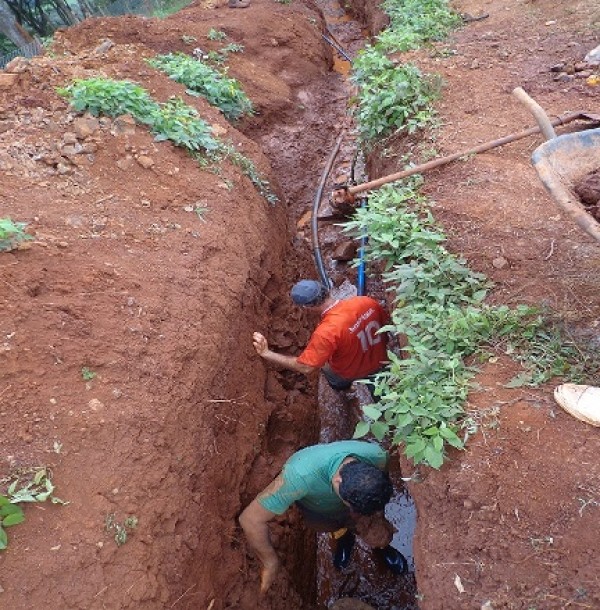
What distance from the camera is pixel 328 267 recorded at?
695 cm

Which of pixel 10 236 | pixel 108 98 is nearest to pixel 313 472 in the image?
pixel 10 236

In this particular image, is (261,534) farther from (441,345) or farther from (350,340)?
(441,345)

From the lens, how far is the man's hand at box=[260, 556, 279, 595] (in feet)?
11.8

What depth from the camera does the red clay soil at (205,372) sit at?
2750 mm

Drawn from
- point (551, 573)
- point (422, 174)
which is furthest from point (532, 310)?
point (422, 174)

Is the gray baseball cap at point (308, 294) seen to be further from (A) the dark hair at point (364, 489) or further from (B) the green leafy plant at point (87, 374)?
(B) the green leafy plant at point (87, 374)

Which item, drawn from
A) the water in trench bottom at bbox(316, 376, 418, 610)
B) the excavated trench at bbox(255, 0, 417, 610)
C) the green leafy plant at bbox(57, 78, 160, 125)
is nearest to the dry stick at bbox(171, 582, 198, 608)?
the excavated trench at bbox(255, 0, 417, 610)

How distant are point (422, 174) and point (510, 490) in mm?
3473

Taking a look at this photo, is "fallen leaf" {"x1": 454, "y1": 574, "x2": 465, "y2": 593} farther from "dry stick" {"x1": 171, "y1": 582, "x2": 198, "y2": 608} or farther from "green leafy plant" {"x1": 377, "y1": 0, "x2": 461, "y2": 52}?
"green leafy plant" {"x1": 377, "y1": 0, "x2": 461, "y2": 52}

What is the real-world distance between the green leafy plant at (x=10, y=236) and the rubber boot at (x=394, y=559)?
350cm

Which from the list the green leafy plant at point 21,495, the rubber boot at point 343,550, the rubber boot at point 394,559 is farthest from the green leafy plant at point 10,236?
the rubber boot at point 394,559

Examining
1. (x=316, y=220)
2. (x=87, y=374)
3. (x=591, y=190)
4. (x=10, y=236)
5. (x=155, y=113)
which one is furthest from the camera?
(x=316, y=220)

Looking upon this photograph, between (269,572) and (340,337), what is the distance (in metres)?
1.63

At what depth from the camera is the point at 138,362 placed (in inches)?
148
